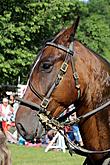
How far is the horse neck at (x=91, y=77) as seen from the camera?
4.91 meters

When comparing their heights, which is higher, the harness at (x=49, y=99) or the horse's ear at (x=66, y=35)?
the horse's ear at (x=66, y=35)

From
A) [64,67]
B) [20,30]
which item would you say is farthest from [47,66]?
[20,30]

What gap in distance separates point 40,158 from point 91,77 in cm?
1194

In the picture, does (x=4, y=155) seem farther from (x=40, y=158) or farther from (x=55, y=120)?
(x=40, y=158)

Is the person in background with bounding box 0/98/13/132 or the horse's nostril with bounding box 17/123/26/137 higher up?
the horse's nostril with bounding box 17/123/26/137

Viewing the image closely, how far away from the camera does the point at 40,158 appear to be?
1661 cm

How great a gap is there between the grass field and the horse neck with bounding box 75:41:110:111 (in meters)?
10.3

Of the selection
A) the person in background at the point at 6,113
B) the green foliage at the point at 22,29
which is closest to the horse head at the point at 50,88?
the person in background at the point at 6,113

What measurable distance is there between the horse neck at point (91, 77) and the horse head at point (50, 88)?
0.08 metres

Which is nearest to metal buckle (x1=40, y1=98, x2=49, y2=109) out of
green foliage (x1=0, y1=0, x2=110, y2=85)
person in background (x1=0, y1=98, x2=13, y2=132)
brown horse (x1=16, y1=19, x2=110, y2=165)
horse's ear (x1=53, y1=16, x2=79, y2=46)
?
brown horse (x1=16, y1=19, x2=110, y2=165)

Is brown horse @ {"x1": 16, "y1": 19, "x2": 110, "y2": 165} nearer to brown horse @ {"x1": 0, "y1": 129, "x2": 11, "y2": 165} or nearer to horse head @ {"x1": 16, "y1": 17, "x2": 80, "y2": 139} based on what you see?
horse head @ {"x1": 16, "y1": 17, "x2": 80, "y2": 139}

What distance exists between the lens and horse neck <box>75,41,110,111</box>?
16.1 ft

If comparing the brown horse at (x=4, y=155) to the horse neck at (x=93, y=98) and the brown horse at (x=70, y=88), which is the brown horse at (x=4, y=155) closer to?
the brown horse at (x=70, y=88)

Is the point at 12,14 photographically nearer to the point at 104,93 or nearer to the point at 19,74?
the point at 19,74
